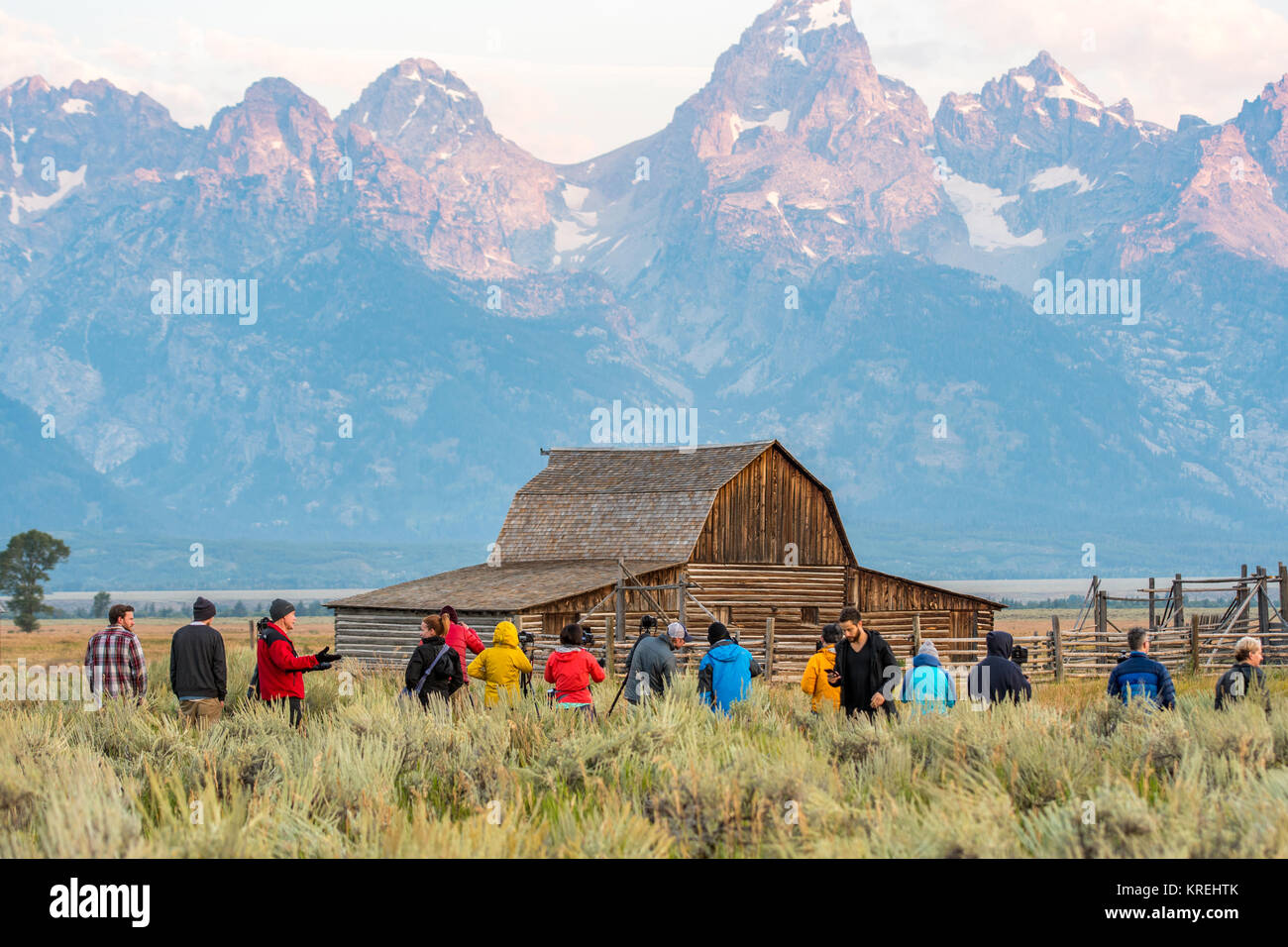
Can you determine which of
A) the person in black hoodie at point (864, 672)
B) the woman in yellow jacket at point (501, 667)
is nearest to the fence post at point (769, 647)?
the woman in yellow jacket at point (501, 667)

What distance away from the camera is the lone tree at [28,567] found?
86250 mm

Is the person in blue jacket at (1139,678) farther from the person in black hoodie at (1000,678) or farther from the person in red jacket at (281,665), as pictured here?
the person in red jacket at (281,665)

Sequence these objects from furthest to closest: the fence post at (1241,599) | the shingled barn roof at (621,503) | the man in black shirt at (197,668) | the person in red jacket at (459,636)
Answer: the shingled barn roof at (621,503)
the fence post at (1241,599)
the person in red jacket at (459,636)
the man in black shirt at (197,668)

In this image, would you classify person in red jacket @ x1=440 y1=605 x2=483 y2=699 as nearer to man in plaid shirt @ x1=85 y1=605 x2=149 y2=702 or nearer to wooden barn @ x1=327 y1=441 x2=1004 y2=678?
man in plaid shirt @ x1=85 y1=605 x2=149 y2=702

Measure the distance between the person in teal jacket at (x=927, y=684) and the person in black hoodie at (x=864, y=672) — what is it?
0.87 ft

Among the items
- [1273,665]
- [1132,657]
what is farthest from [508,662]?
[1273,665]

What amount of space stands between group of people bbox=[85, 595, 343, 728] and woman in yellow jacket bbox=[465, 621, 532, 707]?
57.0 inches

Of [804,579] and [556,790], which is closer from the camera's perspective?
[556,790]

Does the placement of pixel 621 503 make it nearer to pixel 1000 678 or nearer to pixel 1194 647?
pixel 1194 647

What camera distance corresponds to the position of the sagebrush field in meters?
7.27

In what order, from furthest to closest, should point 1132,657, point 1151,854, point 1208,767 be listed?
point 1132,657
point 1208,767
point 1151,854
